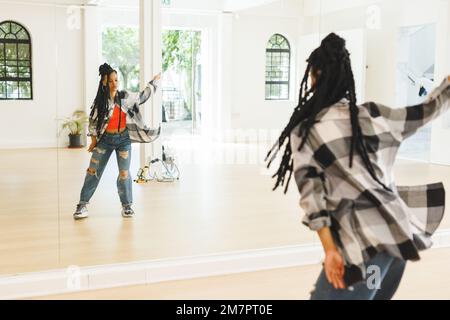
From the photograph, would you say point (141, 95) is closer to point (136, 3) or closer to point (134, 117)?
point (134, 117)

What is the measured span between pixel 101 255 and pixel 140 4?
1668mm

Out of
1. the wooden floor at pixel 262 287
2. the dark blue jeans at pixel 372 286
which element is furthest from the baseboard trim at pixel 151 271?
the dark blue jeans at pixel 372 286

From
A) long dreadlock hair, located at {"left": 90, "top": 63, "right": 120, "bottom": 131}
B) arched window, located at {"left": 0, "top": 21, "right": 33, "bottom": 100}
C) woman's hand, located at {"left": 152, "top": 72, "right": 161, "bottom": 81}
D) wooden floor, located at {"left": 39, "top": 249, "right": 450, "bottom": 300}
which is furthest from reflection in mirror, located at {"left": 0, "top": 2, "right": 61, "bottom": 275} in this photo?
woman's hand, located at {"left": 152, "top": 72, "right": 161, "bottom": 81}

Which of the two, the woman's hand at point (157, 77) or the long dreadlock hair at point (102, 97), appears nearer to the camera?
the long dreadlock hair at point (102, 97)

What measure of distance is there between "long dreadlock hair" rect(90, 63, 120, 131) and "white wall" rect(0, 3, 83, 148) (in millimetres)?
103

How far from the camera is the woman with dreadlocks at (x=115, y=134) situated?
3.64m

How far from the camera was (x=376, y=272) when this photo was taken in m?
1.78

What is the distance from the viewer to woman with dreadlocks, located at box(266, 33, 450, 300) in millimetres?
1705

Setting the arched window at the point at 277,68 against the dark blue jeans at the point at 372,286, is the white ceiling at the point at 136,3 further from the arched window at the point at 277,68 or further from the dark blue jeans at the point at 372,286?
the dark blue jeans at the point at 372,286

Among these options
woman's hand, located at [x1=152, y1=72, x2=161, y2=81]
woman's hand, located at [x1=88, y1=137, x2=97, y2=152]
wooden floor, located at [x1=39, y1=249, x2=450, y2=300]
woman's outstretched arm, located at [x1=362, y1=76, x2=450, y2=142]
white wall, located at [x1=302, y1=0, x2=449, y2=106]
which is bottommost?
A: wooden floor, located at [x1=39, y1=249, x2=450, y2=300]

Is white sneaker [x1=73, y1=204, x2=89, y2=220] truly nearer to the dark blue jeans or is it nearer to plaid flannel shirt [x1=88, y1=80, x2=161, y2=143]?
plaid flannel shirt [x1=88, y1=80, x2=161, y2=143]

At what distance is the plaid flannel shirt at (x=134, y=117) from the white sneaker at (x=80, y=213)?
46 cm

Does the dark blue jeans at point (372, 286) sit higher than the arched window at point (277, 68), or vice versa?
the arched window at point (277, 68)

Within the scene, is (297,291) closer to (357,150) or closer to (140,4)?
(357,150)
